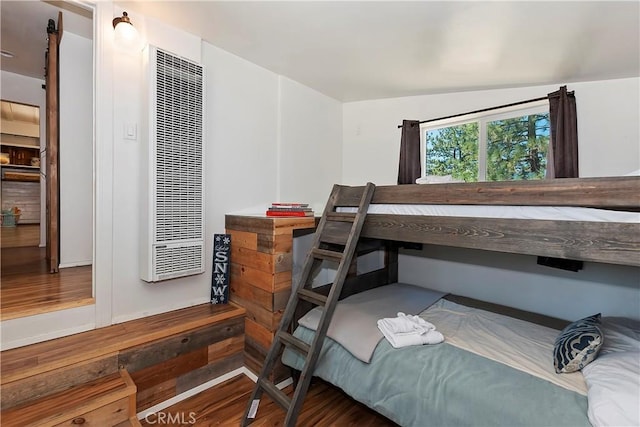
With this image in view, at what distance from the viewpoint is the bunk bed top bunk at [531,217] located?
1140mm

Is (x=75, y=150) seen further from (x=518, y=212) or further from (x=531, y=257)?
(x=531, y=257)

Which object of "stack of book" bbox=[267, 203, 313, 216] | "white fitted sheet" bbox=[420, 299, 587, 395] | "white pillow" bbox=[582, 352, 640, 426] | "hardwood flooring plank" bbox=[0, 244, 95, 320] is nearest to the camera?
"white pillow" bbox=[582, 352, 640, 426]

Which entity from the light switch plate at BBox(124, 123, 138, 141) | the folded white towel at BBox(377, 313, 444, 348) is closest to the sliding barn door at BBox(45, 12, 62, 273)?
the light switch plate at BBox(124, 123, 138, 141)

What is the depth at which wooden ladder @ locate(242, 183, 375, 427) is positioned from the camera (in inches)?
64.3

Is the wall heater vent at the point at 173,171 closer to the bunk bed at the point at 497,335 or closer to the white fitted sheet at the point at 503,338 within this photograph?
the bunk bed at the point at 497,335

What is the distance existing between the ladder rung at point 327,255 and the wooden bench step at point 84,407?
49.1 inches

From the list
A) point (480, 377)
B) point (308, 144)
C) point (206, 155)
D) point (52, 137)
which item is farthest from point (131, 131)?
point (480, 377)

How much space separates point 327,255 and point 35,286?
2235mm

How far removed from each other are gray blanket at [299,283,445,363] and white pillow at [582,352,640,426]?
923 mm

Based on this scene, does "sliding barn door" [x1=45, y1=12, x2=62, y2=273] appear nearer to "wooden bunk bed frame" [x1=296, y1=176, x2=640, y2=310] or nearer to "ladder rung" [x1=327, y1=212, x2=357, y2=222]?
"ladder rung" [x1=327, y1=212, x2=357, y2=222]

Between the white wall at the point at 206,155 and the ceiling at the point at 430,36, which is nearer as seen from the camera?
the ceiling at the point at 430,36

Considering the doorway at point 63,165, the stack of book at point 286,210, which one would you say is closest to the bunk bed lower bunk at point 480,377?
the stack of book at point 286,210

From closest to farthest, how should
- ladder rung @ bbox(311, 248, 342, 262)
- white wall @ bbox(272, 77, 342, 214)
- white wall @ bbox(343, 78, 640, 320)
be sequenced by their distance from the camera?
1. ladder rung @ bbox(311, 248, 342, 262)
2. white wall @ bbox(343, 78, 640, 320)
3. white wall @ bbox(272, 77, 342, 214)

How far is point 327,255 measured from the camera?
76.4 inches
